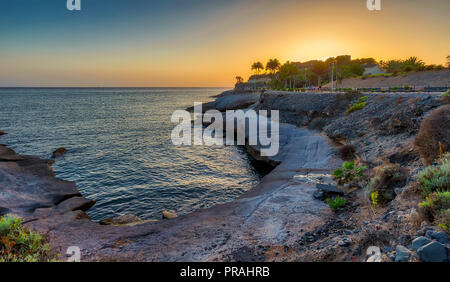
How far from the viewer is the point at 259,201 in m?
12.8

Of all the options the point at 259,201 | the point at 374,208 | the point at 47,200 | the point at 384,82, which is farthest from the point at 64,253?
the point at 384,82

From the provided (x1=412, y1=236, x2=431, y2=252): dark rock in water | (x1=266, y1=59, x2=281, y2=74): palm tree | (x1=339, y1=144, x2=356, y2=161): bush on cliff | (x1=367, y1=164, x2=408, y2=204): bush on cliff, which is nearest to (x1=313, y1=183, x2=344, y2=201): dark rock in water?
(x1=367, y1=164, x2=408, y2=204): bush on cliff

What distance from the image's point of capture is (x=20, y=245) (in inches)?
312

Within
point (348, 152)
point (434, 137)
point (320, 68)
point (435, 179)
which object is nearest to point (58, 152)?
point (348, 152)

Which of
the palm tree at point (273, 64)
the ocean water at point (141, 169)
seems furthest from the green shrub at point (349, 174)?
the palm tree at point (273, 64)

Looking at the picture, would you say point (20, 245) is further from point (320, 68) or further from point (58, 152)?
point (320, 68)

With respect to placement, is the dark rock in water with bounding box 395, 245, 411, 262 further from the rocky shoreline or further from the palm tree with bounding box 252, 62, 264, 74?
the palm tree with bounding box 252, 62, 264, 74

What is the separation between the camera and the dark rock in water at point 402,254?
15.3ft

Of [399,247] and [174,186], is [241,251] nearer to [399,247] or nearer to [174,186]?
[399,247]

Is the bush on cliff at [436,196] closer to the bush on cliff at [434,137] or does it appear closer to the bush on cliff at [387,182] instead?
the bush on cliff at [434,137]

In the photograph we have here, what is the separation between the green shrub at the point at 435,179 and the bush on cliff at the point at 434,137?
2252 millimetres

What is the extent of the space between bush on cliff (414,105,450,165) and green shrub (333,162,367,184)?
3227mm

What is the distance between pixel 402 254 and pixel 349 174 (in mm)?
9658

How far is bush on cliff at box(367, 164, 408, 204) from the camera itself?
31.4 ft
